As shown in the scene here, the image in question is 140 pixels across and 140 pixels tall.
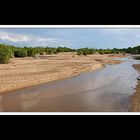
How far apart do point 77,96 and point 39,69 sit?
201cm

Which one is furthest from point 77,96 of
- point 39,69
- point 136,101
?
point 39,69

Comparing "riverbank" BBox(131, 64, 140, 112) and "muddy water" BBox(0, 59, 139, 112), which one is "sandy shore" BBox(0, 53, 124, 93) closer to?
"muddy water" BBox(0, 59, 139, 112)

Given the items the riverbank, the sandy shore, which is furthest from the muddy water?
the sandy shore

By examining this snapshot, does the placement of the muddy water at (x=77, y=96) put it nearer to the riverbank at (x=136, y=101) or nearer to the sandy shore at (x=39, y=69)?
the riverbank at (x=136, y=101)

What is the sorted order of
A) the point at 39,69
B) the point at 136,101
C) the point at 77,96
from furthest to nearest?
the point at 39,69 → the point at 77,96 → the point at 136,101

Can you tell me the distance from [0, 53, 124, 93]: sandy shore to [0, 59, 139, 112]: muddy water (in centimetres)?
26

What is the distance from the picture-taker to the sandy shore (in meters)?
6.31

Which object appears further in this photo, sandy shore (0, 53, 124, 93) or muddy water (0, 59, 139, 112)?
sandy shore (0, 53, 124, 93)

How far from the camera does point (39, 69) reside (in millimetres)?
7754

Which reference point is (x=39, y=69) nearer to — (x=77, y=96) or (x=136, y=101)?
(x=77, y=96)
